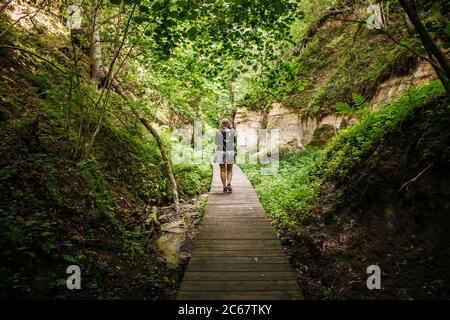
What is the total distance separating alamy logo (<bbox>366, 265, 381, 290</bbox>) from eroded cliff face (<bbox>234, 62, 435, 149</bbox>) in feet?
19.2

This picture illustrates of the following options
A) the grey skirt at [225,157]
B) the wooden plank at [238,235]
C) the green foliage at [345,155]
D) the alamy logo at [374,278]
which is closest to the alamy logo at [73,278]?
the wooden plank at [238,235]

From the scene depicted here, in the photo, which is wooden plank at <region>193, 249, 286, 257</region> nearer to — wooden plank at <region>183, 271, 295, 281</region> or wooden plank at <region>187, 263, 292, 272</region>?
wooden plank at <region>187, 263, 292, 272</region>

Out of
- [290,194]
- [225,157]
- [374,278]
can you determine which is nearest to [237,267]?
[374,278]

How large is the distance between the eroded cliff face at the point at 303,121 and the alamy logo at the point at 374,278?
586 cm

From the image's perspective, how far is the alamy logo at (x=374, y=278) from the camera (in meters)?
3.91

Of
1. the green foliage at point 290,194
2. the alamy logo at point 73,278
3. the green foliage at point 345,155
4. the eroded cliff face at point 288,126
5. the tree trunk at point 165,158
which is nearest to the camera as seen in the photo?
the alamy logo at point 73,278

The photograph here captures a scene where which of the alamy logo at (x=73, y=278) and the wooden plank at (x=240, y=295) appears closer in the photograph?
the alamy logo at (x=73, y=278)

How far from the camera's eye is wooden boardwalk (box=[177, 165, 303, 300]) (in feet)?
13.1

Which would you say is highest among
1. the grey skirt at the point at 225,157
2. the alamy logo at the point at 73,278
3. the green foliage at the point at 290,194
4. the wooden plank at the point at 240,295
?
the grey skirt at the point at 225,157

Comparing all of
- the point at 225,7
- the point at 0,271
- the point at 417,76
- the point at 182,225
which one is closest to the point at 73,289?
the point at 0,271

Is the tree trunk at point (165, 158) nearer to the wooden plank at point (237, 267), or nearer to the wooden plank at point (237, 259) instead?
the wooden plank at point (237, 259)

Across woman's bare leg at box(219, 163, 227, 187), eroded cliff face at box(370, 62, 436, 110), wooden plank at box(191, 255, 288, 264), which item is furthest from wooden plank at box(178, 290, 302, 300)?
eroded cliff face at box(370, 62, 436, 110)

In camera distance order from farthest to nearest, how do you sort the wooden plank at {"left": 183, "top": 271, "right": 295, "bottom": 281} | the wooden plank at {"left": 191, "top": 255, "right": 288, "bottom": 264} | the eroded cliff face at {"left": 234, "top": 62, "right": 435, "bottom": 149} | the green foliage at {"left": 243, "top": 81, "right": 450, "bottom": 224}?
1. the eroded cliff face at {"left": 234, "top": 62, "right": 435, "bottom": 149}
2. the green foliage at {"left": 243, "top": 81, "right": 450, "bottom": 224}
3. the wooden plank at {"left": 191, "top": 255, "right": 288, "bottom": 264}
4. the wooden plank at {"left": 183, "top": 271, "right": 295, "bottom": 281}
